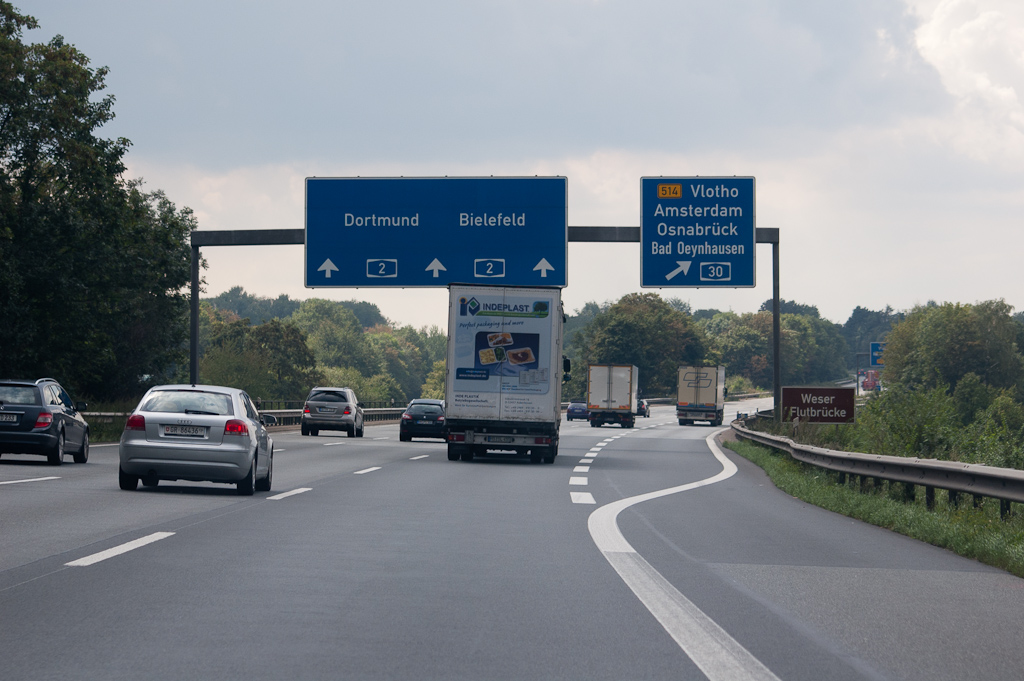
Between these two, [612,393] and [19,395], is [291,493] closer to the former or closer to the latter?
[19,395]

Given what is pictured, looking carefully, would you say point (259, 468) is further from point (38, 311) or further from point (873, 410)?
point (38, 311)

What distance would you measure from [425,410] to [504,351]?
1255 cm

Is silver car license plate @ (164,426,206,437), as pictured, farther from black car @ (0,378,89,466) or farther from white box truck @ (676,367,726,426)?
white box truck @ (676,367,726,426)

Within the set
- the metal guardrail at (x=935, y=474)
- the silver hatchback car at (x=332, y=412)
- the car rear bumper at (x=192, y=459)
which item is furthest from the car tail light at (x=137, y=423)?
the silver hatchback car at (x=332, y=412)

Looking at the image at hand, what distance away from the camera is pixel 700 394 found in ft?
242

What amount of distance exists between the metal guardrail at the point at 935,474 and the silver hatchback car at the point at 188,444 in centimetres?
799

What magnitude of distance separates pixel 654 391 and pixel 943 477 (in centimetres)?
13881

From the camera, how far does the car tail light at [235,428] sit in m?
15.4

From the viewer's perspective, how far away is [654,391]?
15125 centimetres

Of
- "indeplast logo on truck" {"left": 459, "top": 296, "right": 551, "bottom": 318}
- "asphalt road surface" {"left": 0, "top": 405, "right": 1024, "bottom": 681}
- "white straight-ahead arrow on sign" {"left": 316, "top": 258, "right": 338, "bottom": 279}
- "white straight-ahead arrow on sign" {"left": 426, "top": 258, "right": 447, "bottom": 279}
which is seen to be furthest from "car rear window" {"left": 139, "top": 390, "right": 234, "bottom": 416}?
"white straight-ahead arrow on sign" {"left": 316, "top": 258, "right": 338, "bottom": 279}

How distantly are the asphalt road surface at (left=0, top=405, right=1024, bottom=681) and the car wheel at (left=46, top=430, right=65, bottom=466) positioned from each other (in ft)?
20.6

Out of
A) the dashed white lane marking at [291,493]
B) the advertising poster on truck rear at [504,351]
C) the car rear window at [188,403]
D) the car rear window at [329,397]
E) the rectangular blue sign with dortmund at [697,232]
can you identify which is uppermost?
the rectangular blue sign with dortmund at [697,232]

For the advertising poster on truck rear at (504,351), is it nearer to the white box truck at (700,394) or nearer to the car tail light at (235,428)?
the car tail light at (235,428)

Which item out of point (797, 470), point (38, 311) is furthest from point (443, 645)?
point (38, 311)
